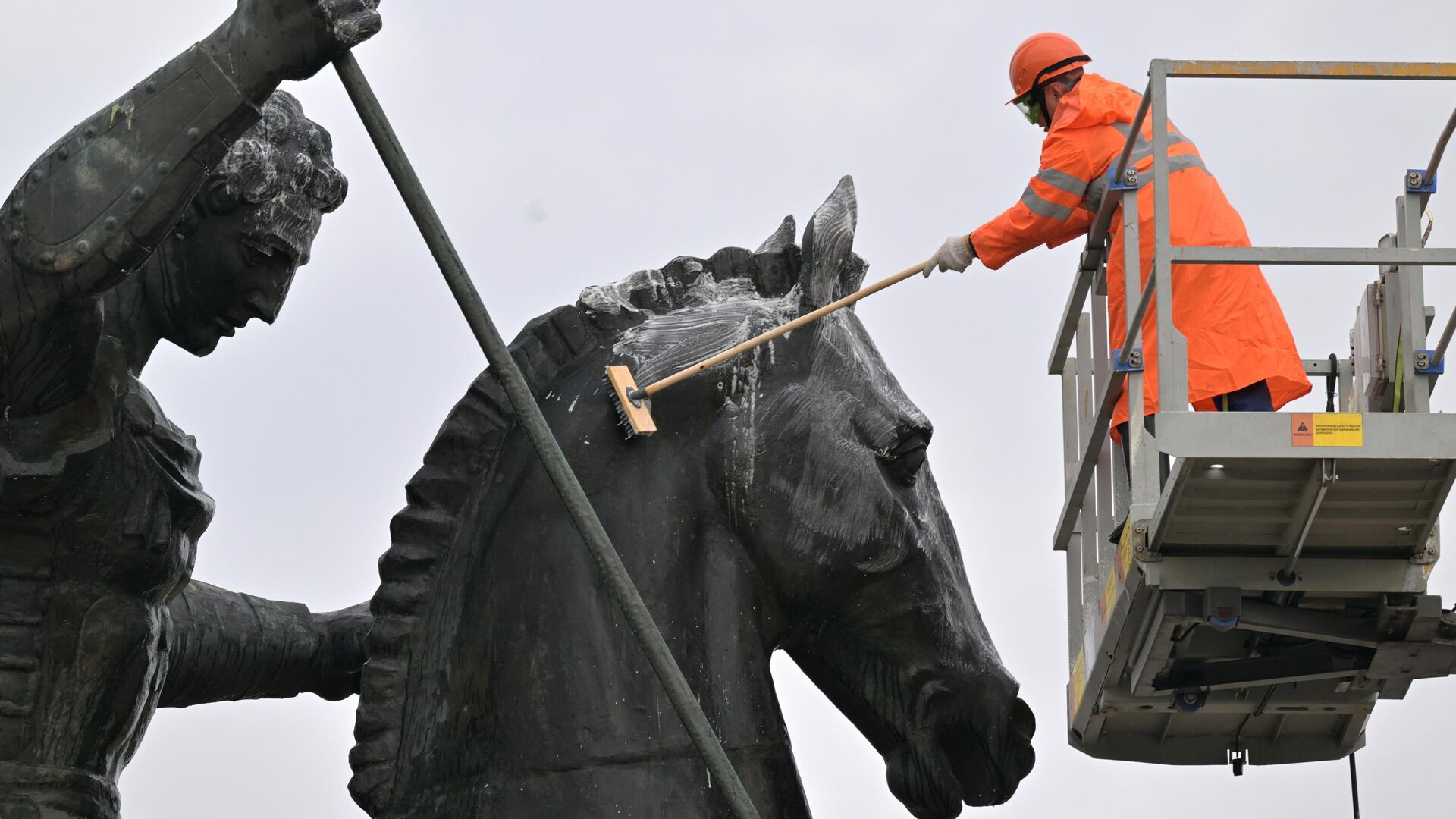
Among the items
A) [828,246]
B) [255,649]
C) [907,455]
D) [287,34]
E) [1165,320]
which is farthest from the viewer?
[1165,320]

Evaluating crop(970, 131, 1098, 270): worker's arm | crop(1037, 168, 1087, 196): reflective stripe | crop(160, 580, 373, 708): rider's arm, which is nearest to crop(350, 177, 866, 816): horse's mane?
crop(160, 580, 373, 708): rider's arm

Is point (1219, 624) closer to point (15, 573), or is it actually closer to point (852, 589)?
point (852, 589)

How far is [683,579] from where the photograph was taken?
6469 mm

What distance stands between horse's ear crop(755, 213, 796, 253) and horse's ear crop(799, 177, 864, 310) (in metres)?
0.14

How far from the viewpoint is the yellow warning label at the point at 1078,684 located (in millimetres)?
10016

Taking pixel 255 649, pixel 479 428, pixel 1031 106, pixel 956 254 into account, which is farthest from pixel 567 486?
pixel 1031 106

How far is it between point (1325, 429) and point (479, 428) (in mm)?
3149

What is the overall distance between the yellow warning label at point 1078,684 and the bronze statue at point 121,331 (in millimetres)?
4085

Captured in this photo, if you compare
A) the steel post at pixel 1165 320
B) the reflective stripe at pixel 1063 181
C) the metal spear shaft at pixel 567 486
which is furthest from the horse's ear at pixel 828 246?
the reflective stripe at pixel 1063 181

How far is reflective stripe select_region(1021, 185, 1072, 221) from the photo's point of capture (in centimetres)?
912

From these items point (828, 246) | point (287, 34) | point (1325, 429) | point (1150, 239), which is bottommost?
point (287, 34)

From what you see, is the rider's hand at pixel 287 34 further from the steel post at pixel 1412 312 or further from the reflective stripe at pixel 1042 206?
the steel post at pixel 1412 312

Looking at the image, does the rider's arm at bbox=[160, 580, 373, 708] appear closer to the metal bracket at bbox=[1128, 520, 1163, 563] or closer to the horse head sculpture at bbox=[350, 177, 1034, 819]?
the horse head sculpture at bbox=[350, 177, 1034, 819]

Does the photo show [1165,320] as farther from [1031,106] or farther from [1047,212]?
[1031,106]
